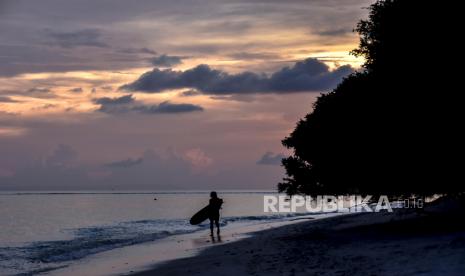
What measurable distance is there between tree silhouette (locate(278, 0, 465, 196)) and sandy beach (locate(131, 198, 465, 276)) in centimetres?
213

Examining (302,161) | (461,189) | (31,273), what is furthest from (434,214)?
(31,273)

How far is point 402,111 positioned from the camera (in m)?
23.5

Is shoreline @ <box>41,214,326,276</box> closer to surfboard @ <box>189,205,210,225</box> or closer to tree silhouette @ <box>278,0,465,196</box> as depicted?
tree silhouette @ <box>278,0,465,196</box>

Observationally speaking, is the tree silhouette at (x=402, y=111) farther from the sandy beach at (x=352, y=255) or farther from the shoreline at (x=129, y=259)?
the shoreline at (x=129, y=259)

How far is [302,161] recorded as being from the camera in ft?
128

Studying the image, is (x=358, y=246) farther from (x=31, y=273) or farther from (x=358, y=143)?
(x=31, y=273)

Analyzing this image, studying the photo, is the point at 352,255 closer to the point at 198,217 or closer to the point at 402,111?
the point at 402,111

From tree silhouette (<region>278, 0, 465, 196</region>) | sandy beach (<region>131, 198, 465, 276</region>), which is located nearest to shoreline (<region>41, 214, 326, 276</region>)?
sandy beach (<region>131, 198, 465, 276</region>)

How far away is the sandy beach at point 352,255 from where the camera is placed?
1495 cm

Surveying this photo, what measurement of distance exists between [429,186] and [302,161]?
14102mm

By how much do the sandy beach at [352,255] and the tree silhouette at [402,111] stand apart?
2.13m

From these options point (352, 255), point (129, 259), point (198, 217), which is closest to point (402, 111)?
point (352, 255)

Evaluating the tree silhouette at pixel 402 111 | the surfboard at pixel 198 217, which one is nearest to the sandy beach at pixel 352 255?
the tree silhouette at pixel 402 111

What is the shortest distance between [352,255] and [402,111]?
7151mm
